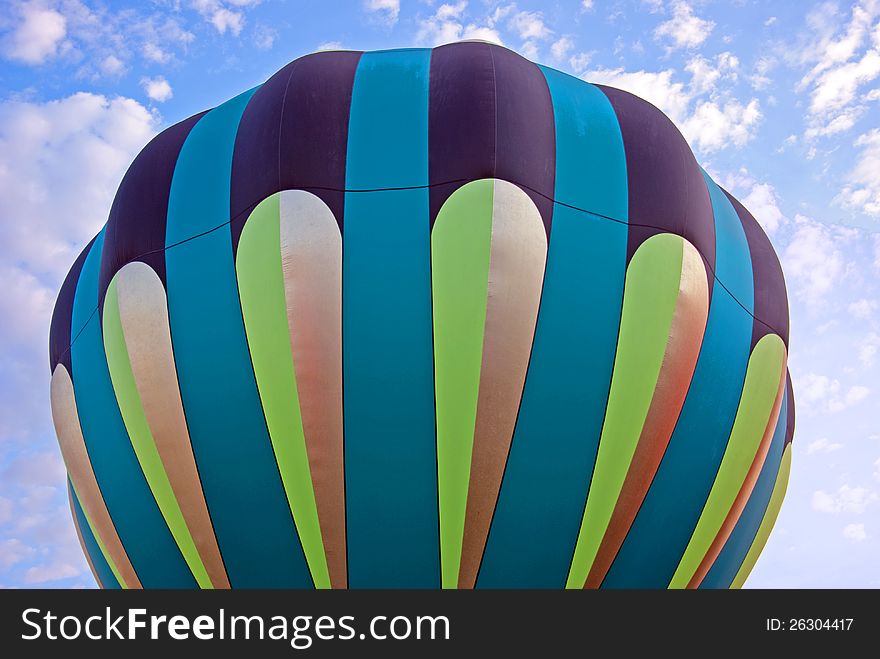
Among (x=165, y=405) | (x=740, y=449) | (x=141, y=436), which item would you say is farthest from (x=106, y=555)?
(x=740, y=449)

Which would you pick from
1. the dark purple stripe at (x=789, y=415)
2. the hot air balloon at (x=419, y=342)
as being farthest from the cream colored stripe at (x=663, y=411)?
the dark purple stripe at (x=789, y=415)

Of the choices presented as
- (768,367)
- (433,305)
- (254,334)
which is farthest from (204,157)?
(768,367)

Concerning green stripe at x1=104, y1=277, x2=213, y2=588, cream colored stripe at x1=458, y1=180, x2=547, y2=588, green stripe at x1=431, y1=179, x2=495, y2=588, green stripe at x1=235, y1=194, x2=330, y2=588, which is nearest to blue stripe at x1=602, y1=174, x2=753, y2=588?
cream colored stripe at x1=458, y1=180, x2=547, y2=588

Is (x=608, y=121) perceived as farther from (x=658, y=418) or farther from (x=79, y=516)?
(x=79, y=516)

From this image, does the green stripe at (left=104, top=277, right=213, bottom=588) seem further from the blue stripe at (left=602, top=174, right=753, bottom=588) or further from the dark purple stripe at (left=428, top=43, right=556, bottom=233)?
the blue stripe at (left=602, top=174, right=753, bottom=588)

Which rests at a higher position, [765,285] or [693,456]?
[765,285]

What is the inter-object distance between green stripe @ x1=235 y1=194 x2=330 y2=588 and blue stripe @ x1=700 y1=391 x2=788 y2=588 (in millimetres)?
3004

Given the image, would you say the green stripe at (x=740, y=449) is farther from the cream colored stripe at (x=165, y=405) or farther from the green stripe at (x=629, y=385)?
the cream colored stripe at (x=165, y=405)

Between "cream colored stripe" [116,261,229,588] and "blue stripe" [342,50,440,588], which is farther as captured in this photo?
"cream colored stripe" [116,261,229,588]

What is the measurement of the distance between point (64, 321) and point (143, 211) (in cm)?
136

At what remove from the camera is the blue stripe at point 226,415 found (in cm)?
556

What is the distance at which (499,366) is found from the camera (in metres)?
5.43

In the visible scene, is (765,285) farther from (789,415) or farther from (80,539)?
(80,539)

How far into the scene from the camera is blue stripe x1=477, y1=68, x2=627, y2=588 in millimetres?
5469
